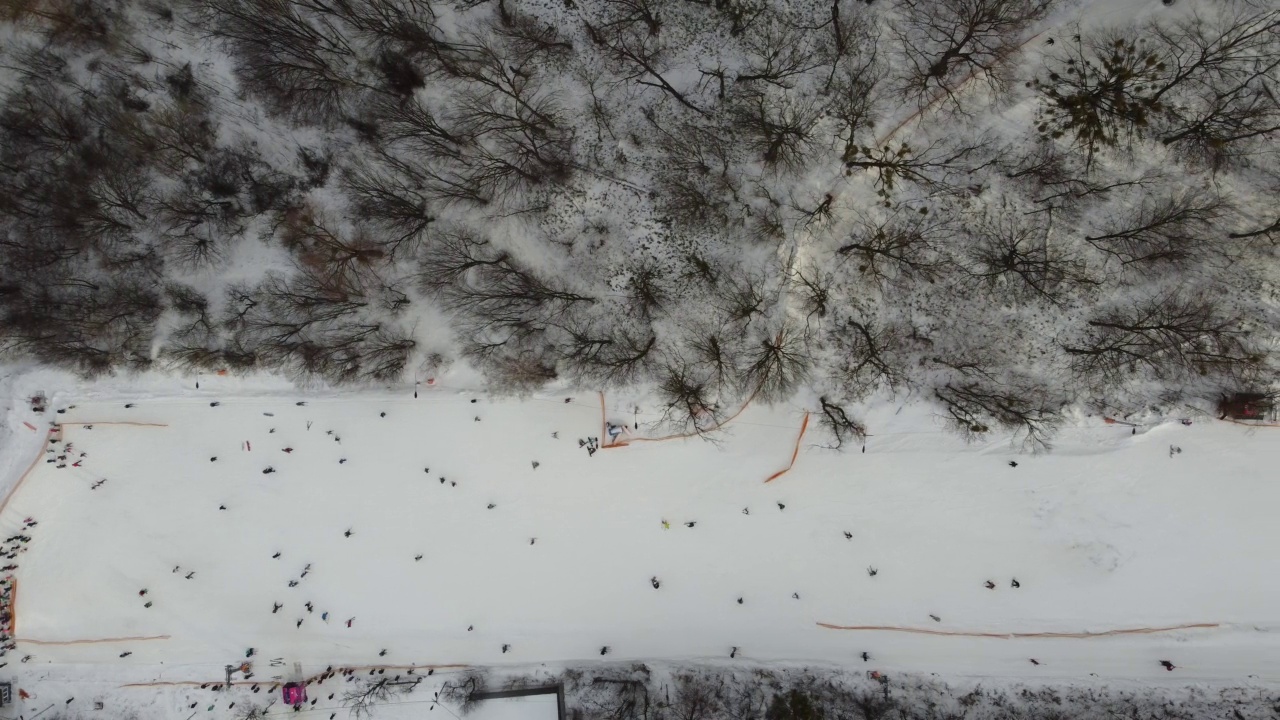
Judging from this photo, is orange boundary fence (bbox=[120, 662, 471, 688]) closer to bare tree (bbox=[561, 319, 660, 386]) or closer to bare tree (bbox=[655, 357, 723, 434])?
bare tree (bbox=[561, 319, 660, 386])

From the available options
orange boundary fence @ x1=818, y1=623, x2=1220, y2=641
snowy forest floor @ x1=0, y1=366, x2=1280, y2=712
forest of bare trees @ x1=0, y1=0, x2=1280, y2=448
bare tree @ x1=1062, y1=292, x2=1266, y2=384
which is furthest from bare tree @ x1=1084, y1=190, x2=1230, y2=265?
orange boundary fence @ x1=818, y1=623, x2=1220, y2=641

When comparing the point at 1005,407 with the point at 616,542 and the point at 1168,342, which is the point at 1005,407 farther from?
the point at 616,542

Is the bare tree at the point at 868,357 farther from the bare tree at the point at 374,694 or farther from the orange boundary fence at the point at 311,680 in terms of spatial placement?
the bare tree at the point at 374,694

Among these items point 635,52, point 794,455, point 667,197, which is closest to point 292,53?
point 635,52

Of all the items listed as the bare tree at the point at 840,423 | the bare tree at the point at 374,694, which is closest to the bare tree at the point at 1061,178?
the bare tree at the point at 840,423

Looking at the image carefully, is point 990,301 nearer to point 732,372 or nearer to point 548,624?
point 732,372

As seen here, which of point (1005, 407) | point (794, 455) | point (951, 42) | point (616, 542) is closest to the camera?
point (951, 42)

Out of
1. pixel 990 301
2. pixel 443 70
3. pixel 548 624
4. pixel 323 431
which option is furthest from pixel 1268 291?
pixel 323 431
